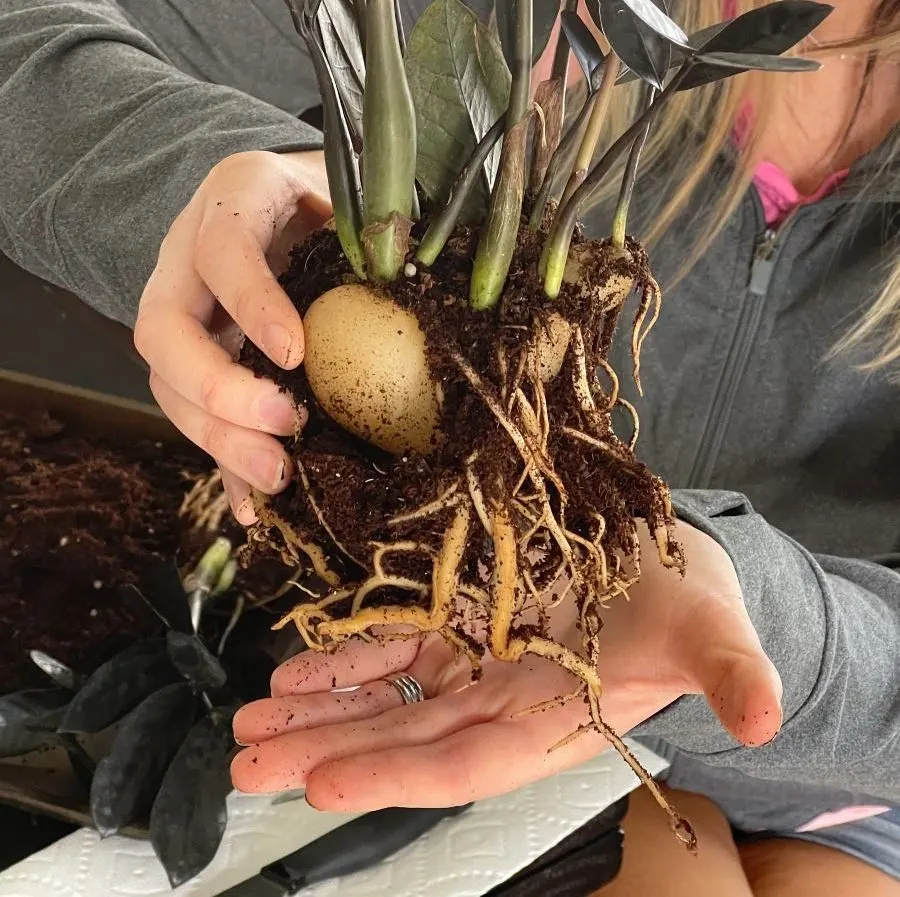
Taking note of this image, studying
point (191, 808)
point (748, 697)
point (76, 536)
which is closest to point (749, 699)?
point (748, 697)

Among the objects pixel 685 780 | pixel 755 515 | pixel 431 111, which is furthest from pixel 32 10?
pixel 685 780

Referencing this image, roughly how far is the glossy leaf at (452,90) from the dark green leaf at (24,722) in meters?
0.66

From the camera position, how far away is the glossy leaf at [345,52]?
483 millimetres

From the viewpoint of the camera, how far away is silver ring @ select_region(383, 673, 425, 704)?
27.1 inches

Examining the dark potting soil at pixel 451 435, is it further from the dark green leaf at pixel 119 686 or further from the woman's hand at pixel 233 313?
the dark green leaf at pixel 119 686

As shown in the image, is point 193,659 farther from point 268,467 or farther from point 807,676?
point 807,676

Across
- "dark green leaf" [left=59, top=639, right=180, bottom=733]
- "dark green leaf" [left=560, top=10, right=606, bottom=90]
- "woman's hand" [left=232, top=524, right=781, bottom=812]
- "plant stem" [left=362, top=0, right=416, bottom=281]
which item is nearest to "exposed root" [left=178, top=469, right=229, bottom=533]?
"dark green leaf" [left=59, top=639, right=180, bottom=733]

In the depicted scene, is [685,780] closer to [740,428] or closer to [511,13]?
[740,428]

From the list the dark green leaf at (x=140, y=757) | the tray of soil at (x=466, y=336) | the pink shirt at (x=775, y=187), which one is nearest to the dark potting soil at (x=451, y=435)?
the tray of soil at (x=466, y=336)

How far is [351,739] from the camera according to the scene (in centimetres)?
61

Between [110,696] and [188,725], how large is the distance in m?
0.09

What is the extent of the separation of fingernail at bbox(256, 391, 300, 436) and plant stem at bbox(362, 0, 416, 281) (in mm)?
105

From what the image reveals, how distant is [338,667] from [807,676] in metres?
0.39

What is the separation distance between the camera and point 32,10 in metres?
0.92
